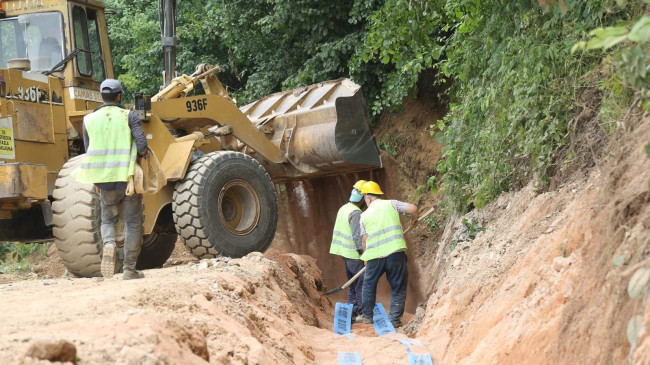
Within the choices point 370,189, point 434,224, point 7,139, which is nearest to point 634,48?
point 7,139

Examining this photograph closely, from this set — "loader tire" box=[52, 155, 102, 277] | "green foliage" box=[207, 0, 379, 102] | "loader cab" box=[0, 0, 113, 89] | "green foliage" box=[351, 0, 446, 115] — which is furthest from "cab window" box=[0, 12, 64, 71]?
"green foliage" box=[207, 0, 379, 102]

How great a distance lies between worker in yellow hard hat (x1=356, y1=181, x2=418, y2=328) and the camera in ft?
35.1

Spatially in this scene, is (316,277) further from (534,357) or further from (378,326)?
(534,357)

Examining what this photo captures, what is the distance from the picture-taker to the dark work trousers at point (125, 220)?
27.9 ft

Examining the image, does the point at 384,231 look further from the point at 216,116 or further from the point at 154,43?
the point at 154,43

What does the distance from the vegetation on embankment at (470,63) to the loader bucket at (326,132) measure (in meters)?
0.77

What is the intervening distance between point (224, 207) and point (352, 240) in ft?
6.49

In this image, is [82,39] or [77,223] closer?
[77,223]

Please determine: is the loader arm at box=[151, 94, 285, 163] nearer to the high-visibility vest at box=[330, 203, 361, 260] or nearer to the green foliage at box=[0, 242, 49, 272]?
the high-visibility vest at box=[330, 203, 361, 260]

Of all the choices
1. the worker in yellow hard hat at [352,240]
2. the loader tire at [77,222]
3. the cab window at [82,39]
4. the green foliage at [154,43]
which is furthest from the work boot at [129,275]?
the green foliage at [154,43]

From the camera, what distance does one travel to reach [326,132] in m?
12.3

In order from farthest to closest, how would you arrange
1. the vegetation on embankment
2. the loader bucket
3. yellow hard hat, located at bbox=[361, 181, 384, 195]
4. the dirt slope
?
1. the loader bucket
2. yellow hard hat, located at bbox=[361, 181, 384, 195]
3. the vegetation on embankment
4. the dirt slope

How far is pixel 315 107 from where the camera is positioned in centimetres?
1269

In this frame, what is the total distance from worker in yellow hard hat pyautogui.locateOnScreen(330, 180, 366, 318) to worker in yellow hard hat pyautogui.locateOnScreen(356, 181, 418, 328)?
96 cm
